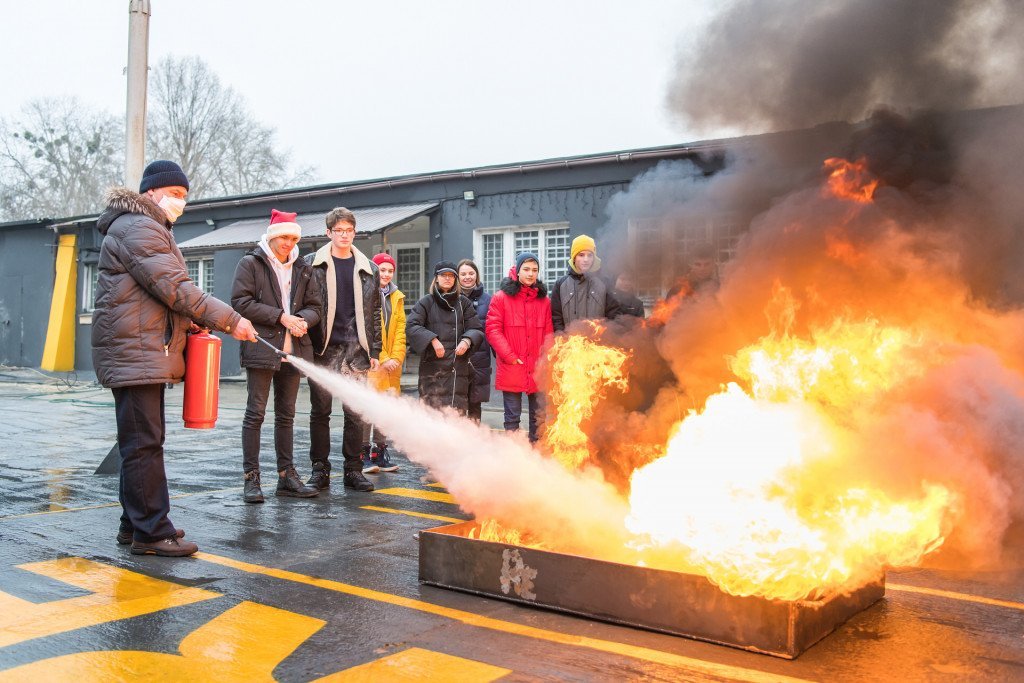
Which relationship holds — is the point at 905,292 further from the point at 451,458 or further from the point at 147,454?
the point at 147,454

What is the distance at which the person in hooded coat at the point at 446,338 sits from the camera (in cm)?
825

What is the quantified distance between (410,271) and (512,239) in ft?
14.4

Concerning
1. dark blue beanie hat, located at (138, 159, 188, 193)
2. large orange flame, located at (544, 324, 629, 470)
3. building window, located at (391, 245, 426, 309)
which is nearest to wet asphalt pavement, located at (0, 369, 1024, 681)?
large orange flame, located at (544, 324, 629, 470)

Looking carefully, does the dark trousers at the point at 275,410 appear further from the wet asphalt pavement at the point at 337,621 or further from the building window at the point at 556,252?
the building window at the point at 556,252

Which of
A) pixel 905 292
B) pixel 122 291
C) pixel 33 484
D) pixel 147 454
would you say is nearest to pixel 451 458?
pixel 147 454

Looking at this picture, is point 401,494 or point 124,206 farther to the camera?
point 401,494

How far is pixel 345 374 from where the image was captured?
7.48 m

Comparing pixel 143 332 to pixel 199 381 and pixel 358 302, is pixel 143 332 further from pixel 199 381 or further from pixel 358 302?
pixel 358 302

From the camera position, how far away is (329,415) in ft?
24.2

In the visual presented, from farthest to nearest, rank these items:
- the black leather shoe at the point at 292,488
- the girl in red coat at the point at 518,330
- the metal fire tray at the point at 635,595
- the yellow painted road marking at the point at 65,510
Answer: the girl in red coat at the point at 518,330
the black leather shoe at the point at 292,488
the yellow painted road marking at the point at 65,510
the metal fire tray at the point at 635,595

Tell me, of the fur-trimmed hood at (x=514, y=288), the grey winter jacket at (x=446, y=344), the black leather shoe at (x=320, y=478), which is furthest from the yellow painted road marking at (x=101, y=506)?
the fur-trimmed hood at (x=514, y=288)

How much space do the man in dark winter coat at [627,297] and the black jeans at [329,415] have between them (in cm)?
229

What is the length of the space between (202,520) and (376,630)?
2.79 metres

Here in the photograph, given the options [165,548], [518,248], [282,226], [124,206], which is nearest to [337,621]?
[165,548]
